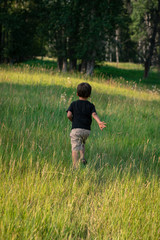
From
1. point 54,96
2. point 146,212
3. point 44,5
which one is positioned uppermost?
point 44,5

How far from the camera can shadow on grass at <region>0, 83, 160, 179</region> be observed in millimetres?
3523

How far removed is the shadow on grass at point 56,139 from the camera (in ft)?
11.6

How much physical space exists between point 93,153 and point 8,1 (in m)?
22.7

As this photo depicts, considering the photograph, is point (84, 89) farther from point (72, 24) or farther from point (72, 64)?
point (72, 64)

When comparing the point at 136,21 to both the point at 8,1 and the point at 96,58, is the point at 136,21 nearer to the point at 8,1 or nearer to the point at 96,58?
the point at 96,58

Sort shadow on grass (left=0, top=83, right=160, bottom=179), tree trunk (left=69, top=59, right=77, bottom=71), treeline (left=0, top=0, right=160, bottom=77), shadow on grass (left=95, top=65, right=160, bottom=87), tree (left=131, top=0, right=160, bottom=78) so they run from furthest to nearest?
tree (left=131, top=0, right=160, bottom=78)
shadow on grass (left=95, top=65, right=160, bottom=87)
tree trunk (left=69, top=59, right=77, bottom=71)
treeline (left=0, top=0, right=160, bottom=77)
shadow on grass (left=0, top=83, right=160, bottom=179)

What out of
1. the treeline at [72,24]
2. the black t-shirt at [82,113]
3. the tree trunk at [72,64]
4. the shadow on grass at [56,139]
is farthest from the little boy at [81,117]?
the tree trunk at [72,64]

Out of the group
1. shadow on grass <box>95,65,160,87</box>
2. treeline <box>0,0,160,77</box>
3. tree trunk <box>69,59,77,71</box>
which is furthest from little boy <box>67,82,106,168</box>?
tree trunk <box>69,59,77,71</box>

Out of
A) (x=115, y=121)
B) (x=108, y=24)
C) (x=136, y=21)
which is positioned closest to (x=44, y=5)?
(x=108, y=24)

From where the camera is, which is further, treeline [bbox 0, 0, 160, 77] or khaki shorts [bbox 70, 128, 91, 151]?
treeline [bbox 0, 0, 160, 77]

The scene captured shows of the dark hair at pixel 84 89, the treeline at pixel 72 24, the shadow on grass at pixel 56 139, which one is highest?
the treeline at pixel 72 24

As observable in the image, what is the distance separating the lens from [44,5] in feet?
63.8

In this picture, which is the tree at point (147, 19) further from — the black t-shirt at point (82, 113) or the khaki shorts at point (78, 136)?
the khaki shorts at point (78, 136)

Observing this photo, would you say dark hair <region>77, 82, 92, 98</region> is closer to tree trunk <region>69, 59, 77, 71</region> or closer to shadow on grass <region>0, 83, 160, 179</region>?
shadow on grass <region>0, 83, 160, 179</region>
